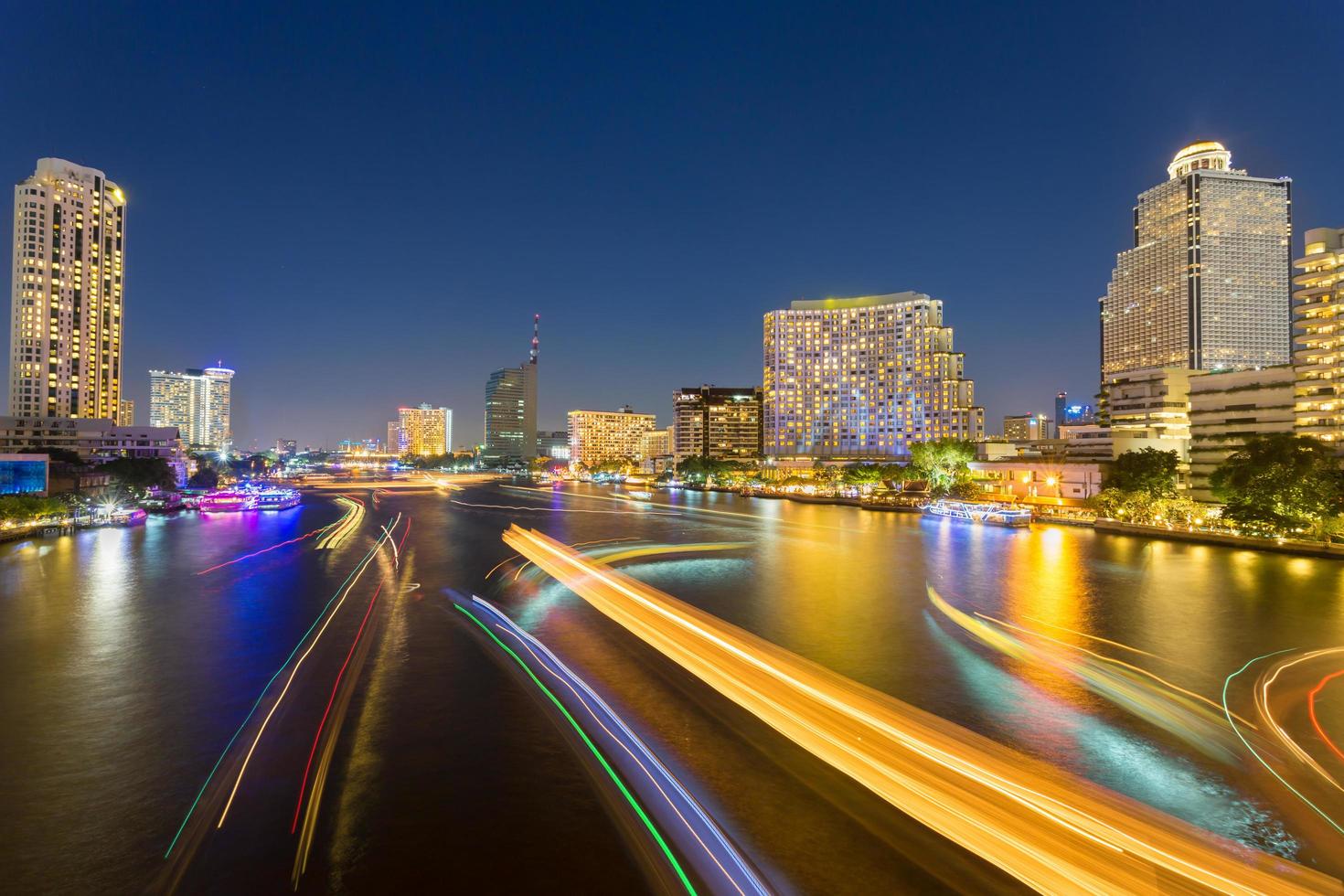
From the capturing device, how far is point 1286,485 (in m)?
35.1

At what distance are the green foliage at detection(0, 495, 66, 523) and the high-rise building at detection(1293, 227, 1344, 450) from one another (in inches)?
3545

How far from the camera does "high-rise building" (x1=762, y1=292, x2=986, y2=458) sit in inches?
4774

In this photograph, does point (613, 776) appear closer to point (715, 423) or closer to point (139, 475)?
point (139, 475)

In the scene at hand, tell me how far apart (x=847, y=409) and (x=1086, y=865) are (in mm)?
127413

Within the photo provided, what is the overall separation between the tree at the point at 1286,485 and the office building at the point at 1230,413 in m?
17.9

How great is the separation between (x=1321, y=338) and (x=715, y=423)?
412ft

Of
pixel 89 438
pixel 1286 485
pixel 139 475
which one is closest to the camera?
pixel 1286 485

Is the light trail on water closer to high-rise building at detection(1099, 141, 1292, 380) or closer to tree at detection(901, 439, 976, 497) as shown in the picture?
tree at detection(901, 439, 976, 497)

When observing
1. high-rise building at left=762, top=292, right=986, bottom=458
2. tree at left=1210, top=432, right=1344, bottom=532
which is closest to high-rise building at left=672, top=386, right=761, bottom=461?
high-rise building at left=762, top=292, right=986, bottom=458

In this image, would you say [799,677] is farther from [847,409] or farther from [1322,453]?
[847,409]

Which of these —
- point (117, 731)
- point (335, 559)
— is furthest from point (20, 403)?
point (117, 731)

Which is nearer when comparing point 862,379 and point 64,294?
point 64,294

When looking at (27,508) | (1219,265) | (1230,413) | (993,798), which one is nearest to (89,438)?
(27,508)

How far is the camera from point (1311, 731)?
34.3 feet
